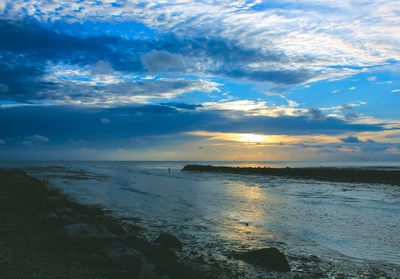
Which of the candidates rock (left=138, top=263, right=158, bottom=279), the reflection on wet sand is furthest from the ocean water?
rock (left=138, top=263, right=158, bottom=279)

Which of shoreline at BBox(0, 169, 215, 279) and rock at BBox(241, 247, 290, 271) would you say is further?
rock at BBox(241, 247, 290, 271)

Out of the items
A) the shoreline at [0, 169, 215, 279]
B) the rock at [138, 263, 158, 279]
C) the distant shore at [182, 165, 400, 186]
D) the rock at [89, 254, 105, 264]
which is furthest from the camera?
the distant shore at [182, 165, 400, 186]

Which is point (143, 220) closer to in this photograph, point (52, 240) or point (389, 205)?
point (52, 240)

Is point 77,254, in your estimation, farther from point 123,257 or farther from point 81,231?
point 123,257

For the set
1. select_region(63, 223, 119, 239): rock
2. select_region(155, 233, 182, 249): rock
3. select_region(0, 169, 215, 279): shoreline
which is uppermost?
select_region(63, 223, 119, 239): rock

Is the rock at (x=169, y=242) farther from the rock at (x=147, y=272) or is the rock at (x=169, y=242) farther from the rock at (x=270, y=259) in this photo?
the rock at (x=147, y=272)

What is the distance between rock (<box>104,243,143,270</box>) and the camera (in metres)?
9.39

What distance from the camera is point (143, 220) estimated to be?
19.5 metres

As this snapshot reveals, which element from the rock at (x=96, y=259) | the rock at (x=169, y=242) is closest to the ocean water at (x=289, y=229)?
the rock at (x=169, y=242)

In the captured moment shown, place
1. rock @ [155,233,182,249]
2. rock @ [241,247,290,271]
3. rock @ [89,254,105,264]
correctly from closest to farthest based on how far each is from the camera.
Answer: rock @ [89,254,105,264] → rock @ [241,247,290,271] → rock @ [155,233,182,249]

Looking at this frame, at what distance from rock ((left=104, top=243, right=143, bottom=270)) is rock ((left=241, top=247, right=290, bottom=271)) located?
3926mm

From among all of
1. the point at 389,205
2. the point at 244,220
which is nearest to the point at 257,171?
the point at 389,205

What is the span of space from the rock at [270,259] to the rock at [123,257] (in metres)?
3.93

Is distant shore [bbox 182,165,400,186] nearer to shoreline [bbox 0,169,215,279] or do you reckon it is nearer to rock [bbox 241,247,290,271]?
rock [bbox 241,247,290,271]
